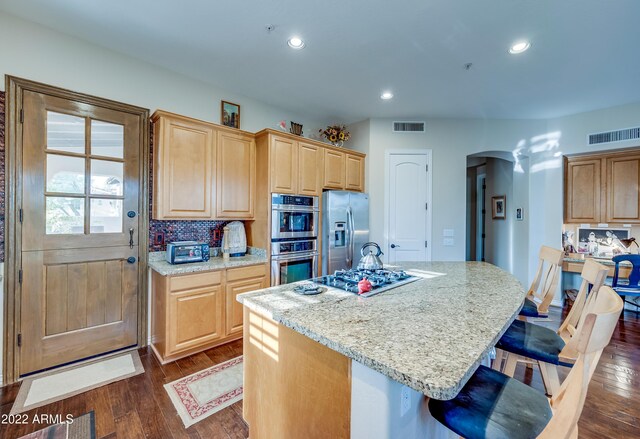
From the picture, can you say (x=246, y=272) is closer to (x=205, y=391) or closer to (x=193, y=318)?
(x=193, y=318)

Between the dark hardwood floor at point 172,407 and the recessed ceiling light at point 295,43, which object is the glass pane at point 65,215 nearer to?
the dark hardwood floor at point 172,407

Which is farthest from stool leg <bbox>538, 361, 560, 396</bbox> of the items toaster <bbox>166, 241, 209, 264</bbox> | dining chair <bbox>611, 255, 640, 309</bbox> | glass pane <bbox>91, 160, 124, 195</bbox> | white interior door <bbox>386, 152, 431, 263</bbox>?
glass pane <bbox>91, 160, 124, 195</bbox>

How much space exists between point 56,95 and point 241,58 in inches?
63.8

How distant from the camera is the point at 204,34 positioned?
236cm

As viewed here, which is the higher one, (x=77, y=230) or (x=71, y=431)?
(x=77, y=230)

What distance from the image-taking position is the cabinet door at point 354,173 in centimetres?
410

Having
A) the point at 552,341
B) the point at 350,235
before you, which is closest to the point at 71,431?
the point at 552,341

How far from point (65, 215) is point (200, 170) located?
119 centimetres

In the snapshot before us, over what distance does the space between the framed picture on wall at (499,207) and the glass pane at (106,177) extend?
5.78 metres

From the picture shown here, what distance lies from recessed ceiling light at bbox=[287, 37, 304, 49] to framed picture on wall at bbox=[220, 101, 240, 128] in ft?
4.12

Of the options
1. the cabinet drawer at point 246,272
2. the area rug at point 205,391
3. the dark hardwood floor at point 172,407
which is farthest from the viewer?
the cabinet drawer at point 246,272

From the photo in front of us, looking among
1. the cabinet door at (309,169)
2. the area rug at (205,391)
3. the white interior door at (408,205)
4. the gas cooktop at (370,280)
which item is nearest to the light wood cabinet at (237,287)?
the area rug at (205,391)

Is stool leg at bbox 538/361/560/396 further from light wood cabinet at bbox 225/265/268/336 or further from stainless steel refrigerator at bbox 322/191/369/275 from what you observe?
light wood cabinet at bbox 225/265/268/336

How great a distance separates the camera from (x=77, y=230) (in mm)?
2465
